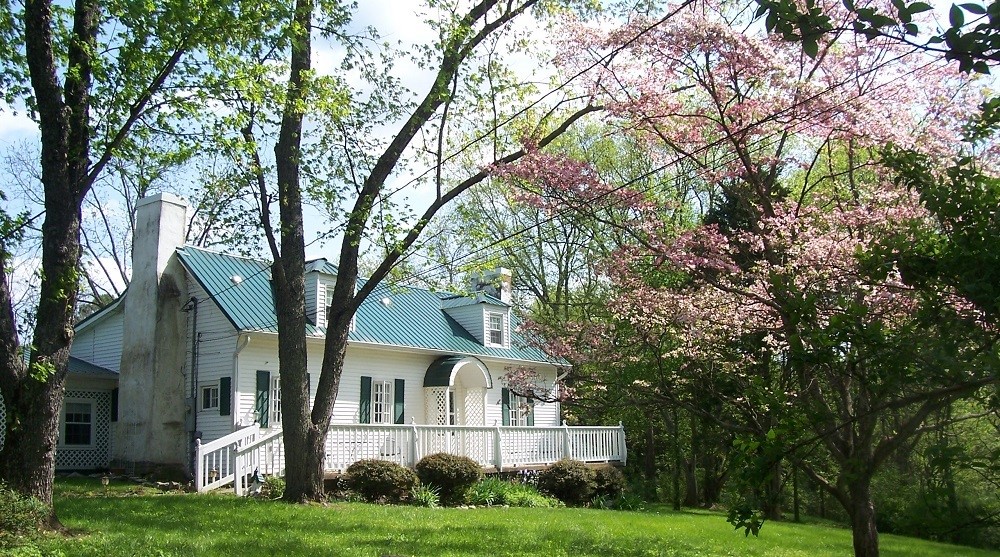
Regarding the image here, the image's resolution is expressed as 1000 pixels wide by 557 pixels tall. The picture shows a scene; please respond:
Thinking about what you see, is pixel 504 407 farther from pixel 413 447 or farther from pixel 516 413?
pixel 413 447

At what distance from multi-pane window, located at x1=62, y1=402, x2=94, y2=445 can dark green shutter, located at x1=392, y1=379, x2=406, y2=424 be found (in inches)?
302

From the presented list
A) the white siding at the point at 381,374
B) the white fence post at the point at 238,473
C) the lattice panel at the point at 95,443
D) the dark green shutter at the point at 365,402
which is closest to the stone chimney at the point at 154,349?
the lattice panel at the point at 95,443

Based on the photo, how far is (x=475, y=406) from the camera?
2475cm

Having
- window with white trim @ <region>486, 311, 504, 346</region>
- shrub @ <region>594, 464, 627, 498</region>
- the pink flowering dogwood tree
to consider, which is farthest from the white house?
the pink flowering dogwood tree

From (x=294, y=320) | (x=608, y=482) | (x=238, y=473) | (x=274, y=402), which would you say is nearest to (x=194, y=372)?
(x=274, y=402)

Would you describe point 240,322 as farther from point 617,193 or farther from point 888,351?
point 888,351

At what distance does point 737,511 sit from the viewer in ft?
14.3

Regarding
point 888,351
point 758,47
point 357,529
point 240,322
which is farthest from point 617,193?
point 240,322

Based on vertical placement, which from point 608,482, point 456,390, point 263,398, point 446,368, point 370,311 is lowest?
point 608,482

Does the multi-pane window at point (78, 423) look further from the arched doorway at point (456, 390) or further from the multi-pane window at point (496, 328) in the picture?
the multi-pane window at point (496, 328)

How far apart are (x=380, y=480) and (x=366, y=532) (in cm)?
542

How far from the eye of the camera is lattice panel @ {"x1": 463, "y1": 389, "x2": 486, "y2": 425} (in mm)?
24609

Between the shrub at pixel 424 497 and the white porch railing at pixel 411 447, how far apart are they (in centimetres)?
148

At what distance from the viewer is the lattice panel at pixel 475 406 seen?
24609 mm
